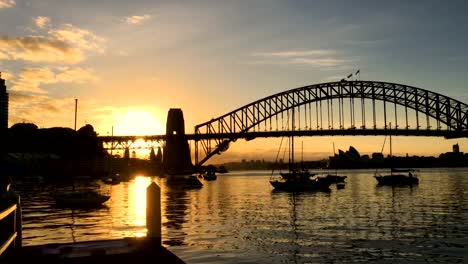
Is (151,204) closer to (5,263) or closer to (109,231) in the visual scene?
(5,263)

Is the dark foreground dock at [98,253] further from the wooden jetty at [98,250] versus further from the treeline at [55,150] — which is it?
the treeline at [55,150]

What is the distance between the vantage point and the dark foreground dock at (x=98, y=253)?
9383 mm

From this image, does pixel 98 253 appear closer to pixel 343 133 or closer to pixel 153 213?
pixel 153 213

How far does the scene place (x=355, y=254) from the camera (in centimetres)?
2292

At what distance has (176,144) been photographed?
167500mm

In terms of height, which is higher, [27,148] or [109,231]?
[27,148]

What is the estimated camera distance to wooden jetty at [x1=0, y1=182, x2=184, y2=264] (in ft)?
30.0

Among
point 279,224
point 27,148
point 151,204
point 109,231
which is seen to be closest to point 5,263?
point 151,204

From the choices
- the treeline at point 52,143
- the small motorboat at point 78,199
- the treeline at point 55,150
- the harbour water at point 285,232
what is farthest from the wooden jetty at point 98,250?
the treeline at point 52,143

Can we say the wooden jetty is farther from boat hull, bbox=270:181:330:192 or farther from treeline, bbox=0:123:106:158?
treeline, bbox=0:123:106:158

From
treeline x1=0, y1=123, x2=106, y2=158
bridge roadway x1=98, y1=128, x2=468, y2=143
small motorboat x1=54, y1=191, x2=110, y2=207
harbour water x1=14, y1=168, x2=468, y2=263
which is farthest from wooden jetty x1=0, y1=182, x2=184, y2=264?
treeline x1=0, y1=123, x2=106, y2=158

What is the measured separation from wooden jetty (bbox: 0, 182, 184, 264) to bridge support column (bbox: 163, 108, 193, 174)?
146 meters

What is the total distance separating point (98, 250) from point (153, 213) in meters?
1.77

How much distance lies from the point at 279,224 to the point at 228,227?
409cm
